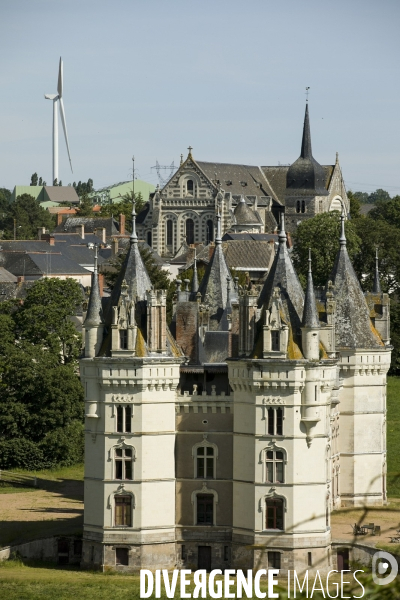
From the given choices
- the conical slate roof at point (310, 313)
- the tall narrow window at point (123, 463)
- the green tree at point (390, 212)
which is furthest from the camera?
the green tree at point (390, 212)

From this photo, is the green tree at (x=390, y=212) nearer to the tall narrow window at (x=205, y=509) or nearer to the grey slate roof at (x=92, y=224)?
the grey slate roof at (x=92, y=224)

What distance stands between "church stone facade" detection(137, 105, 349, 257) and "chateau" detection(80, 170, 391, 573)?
106 m

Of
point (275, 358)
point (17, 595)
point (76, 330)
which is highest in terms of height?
point (76, 330)

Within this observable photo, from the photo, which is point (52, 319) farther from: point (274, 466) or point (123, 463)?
point (274, 466)

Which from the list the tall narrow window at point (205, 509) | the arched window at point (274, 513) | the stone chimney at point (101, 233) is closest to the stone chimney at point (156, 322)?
the tall narrow window at point (205, 509)

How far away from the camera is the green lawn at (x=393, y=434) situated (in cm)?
6930

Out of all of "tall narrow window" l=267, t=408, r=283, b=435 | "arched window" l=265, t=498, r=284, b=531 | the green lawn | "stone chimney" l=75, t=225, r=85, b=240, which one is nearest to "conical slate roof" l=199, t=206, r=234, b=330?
the green lawn

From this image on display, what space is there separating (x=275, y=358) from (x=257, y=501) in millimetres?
4964

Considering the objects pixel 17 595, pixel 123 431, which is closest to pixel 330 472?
pixel 123 431

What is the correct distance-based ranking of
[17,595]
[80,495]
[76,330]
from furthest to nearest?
[76,330] → [80,495] → [17,595]

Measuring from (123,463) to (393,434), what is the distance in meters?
32.3

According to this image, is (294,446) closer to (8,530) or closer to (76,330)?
(8,530)

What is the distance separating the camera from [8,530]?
2356 inches

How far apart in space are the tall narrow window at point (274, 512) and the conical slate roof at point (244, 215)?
111623mm
